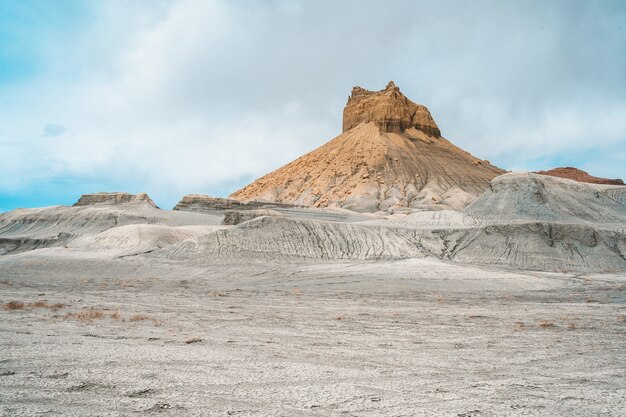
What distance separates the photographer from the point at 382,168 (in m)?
95.9

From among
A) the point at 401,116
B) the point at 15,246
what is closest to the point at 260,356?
the point at 15,246

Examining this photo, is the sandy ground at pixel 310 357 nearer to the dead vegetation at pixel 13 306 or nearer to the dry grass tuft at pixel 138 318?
the dry grass tuft at pixel 138 318

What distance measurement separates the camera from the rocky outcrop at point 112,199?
2820 inches

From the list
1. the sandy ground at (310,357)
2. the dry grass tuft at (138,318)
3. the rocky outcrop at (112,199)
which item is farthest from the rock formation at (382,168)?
the dry grass tuft at (138,318)

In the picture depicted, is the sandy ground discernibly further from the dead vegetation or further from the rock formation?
the rock formation

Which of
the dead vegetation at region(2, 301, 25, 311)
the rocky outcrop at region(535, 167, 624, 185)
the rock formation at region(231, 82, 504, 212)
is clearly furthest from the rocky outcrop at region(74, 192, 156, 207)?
the rocky outcrop at region(535, 167, 624, 185)

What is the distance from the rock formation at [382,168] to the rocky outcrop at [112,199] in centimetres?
2756

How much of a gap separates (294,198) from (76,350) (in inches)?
3441

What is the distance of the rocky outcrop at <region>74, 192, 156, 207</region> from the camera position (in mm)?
71625

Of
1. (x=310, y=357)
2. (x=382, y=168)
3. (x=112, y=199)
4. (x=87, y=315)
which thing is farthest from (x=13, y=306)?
(x=382, y=168)

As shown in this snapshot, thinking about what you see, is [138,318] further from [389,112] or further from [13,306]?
[389,112]

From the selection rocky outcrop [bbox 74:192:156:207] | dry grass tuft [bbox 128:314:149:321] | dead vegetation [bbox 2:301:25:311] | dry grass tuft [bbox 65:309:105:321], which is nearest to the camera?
→ dry grass tuft [bbox 65:309:105:321]

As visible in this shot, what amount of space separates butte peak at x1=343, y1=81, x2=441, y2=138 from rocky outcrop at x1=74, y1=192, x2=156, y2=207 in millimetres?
57664

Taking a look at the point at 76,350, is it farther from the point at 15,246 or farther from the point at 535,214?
the point at 15,246
